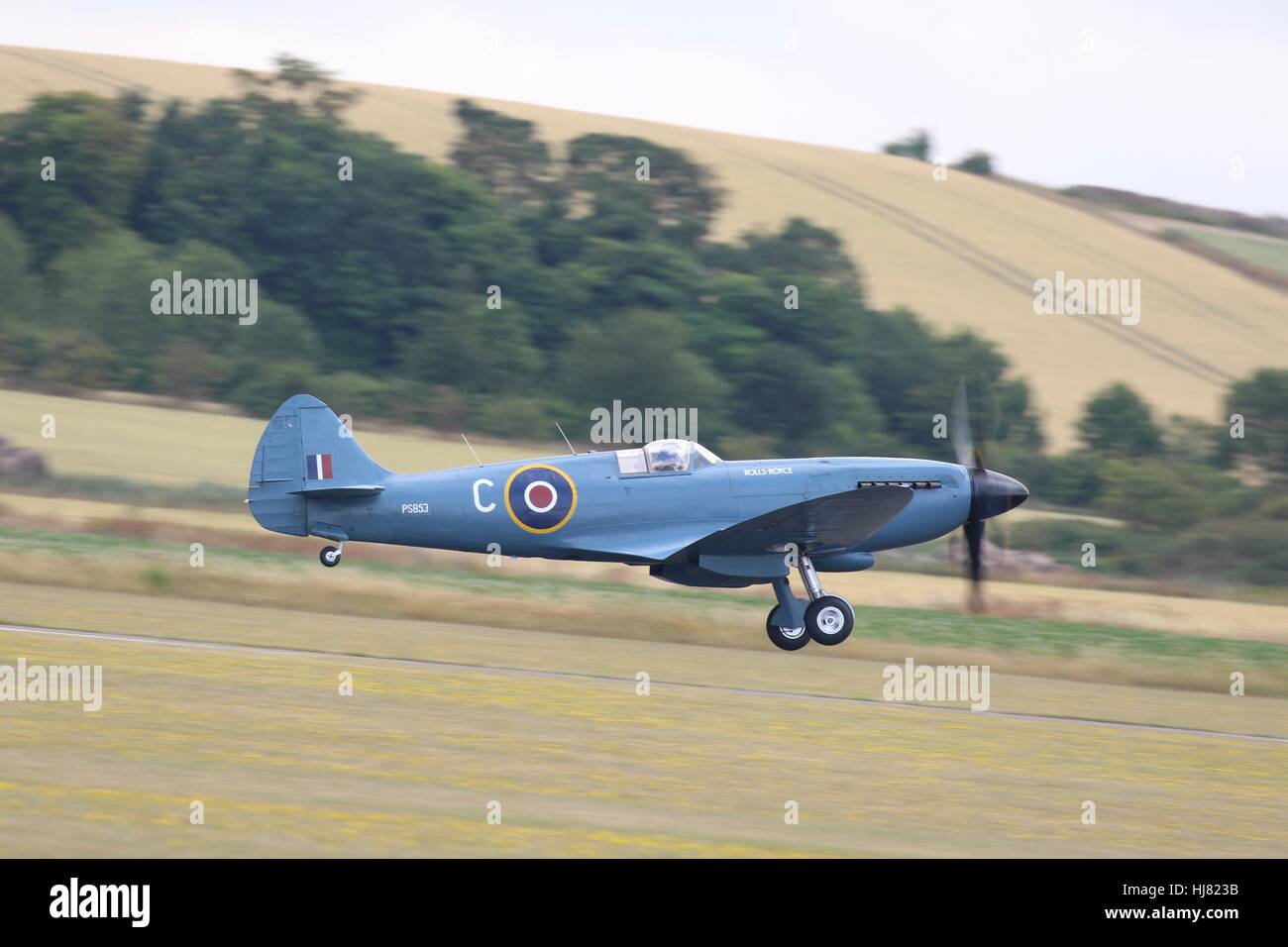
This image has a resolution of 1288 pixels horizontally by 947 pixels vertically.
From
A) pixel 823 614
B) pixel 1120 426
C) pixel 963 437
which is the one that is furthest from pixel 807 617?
pixel 1120 426

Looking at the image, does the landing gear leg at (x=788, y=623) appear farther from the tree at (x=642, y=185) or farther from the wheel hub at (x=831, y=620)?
the tree at (x=642, y=185)

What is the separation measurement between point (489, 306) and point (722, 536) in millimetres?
33277

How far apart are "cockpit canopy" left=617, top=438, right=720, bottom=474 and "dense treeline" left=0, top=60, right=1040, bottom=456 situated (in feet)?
71.3

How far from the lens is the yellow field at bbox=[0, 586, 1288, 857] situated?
7922 mm

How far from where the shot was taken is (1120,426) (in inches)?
1705

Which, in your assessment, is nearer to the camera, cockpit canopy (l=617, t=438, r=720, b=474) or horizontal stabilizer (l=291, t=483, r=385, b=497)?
horizontal stabilizer (l=291, t=483, r=385, b=497)

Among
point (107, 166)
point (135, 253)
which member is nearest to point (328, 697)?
point (135, 253)

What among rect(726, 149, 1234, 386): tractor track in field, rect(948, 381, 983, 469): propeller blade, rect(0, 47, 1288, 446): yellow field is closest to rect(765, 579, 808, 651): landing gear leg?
rect(948, 381, 983, 469): propeller blade

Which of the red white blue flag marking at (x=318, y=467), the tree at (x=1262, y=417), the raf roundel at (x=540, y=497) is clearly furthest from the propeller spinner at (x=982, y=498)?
the tree at (x=1262, y=417)

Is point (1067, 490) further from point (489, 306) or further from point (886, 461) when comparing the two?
point (886, 461)

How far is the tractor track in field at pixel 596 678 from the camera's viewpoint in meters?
13.9

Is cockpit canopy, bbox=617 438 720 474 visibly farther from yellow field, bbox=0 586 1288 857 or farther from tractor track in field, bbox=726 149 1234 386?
tractor track in field, bbox=726 149 1234 386

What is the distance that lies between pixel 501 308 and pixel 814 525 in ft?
114

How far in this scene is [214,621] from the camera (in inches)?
637
